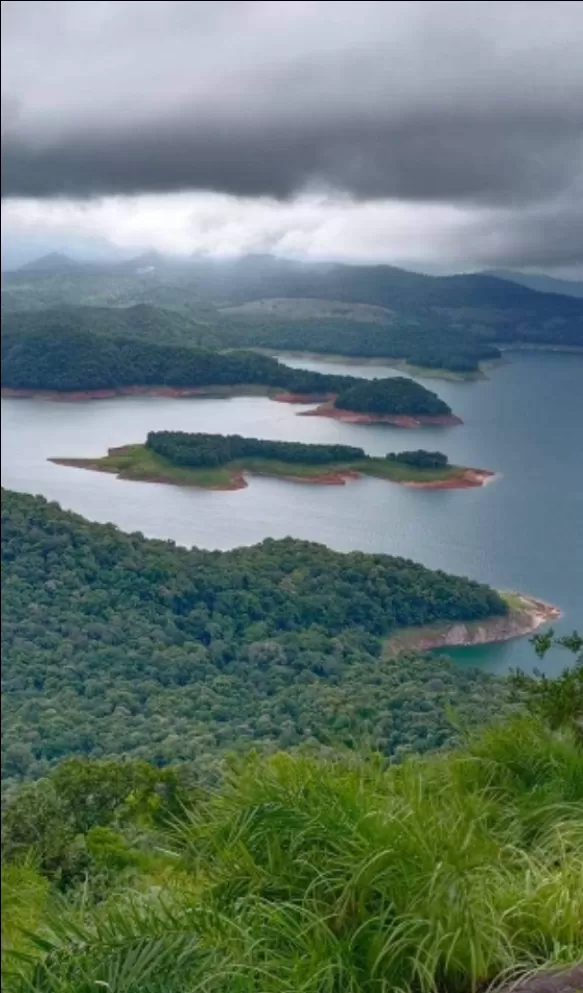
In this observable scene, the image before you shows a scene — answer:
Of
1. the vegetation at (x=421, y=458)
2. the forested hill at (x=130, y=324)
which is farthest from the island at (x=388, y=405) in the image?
the forested hill at (x=130, y=324)

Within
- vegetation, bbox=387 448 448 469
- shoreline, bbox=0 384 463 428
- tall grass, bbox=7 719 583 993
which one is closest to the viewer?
tall grass, bbox=7 719 583 993

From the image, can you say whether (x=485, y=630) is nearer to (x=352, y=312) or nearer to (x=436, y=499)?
(x=436, y=499)

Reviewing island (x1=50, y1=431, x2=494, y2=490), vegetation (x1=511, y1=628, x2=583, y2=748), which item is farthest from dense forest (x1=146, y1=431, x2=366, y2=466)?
vegetation (x1=511, y1=628, x2=583, y2=748)

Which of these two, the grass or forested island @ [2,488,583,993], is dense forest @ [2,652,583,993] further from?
the grass

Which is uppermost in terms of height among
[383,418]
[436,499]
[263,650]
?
[383,418]

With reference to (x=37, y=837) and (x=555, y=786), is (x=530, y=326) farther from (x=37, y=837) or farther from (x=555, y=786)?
(x=37, y=837)

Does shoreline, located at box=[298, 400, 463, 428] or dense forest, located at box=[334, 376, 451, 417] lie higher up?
dense forest, located at box=[334, 376, 451, 417]

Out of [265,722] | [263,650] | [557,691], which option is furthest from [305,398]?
[557,691]

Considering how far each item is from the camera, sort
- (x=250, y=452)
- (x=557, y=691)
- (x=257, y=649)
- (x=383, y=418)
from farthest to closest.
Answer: (x=383, y=418) → (x=250, y=452) → (x=257, y=649) → (x=557, y=691)
